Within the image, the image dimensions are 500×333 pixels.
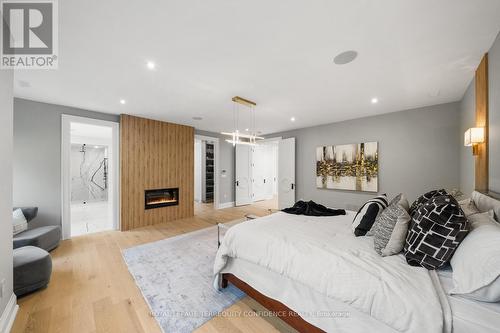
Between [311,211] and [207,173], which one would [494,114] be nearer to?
[311,211]

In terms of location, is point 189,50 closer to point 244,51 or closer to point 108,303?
point 244,51

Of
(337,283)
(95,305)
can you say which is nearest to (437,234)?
(337,283)

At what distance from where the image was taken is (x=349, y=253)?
1.48 meters

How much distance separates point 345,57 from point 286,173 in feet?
13.5

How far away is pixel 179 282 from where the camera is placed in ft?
7.33

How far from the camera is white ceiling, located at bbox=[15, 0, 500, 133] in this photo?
146 centimetres

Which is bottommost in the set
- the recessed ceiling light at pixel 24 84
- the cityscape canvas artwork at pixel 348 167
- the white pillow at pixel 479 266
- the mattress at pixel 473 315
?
the mattress at pixel 473 315

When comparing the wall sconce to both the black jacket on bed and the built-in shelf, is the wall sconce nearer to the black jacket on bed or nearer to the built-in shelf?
the black jacket on bed

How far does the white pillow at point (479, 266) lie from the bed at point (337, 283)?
0.06m

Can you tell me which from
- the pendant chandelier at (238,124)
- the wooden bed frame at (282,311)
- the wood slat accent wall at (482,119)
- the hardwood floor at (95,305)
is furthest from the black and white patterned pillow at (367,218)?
the pendant chandelier at (238,124)

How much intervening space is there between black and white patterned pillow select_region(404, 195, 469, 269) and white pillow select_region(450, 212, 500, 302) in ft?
0.17

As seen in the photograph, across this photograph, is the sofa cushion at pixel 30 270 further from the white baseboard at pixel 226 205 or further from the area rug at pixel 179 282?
the white baseboard at pixel 226 205

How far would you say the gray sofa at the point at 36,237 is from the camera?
103 inches

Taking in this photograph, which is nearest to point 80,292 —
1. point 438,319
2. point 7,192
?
point 7,192
